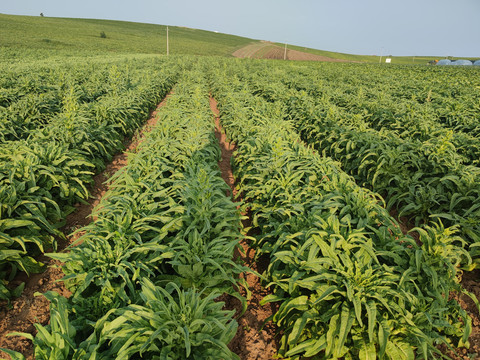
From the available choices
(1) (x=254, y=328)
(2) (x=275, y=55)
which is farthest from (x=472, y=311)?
(2) (x=275, y=55)

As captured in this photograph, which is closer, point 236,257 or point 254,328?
point 254,328

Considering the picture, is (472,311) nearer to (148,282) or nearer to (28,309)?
(148,282)

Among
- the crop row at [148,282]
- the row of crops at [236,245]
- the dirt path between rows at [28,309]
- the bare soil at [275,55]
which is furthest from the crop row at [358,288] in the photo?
the bare soil at [275,55]

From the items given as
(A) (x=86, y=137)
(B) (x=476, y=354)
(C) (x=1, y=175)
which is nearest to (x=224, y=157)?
(A) (x=86, y=137)

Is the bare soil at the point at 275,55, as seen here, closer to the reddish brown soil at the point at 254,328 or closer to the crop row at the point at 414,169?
the crop row at the point at 414,169

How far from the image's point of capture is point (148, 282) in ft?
6.44

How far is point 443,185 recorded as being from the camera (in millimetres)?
4352

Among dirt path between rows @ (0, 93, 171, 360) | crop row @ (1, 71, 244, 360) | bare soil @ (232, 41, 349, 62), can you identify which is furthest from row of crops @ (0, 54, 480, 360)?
bare soil @ (232, 41, 349, 62)

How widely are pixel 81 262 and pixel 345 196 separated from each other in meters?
2.77

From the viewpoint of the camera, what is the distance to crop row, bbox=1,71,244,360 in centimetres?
169

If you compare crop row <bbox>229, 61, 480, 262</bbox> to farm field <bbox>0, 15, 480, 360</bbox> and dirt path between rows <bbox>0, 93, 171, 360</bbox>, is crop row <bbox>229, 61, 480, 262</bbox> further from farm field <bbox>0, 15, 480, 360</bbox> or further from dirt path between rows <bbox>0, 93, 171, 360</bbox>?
dirt path between rows <bbox>0, 93, 171, 360</bbox>

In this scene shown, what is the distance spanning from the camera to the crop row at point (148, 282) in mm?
1692

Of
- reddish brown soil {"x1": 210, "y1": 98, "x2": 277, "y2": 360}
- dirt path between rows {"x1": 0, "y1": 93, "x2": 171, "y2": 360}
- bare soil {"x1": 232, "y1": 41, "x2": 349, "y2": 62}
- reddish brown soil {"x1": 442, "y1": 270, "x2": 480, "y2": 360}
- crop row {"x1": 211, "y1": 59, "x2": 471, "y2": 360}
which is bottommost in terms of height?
reddish brown soil {"x1": 210, "y1": 98, "x2": 277, "y2": 360}

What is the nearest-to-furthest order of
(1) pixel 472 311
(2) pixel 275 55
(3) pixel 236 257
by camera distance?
(1) pixel 472 311
(3) pixel 236 257
(2) pixel 275 55
